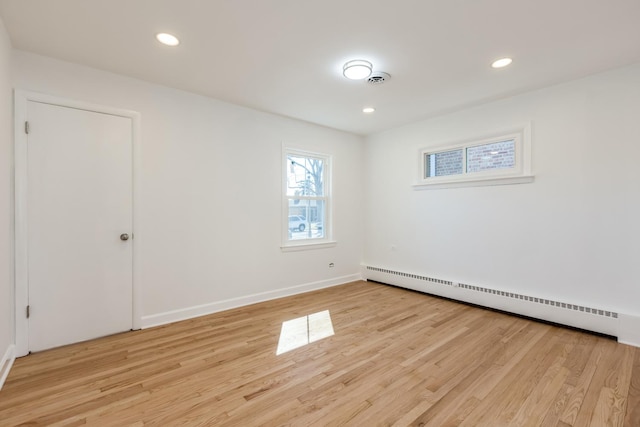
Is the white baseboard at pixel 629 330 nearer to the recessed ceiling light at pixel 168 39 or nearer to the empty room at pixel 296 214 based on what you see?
the empty room at pixel 296 214

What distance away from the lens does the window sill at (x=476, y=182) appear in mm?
3385

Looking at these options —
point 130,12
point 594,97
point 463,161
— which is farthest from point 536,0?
point 130,12

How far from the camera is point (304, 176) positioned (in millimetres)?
4559

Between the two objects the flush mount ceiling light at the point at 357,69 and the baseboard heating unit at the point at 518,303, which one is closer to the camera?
the flush mount ceiling light at the point at 357,69

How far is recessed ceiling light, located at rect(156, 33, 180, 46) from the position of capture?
2.26 meters

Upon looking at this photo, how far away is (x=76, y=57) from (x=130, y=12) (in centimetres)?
104

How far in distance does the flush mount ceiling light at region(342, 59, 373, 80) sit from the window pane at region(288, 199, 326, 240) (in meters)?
2.07

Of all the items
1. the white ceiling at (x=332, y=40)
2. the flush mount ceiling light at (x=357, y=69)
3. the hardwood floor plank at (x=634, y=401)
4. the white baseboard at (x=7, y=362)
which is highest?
the white ceiling at (x=332, y=40)

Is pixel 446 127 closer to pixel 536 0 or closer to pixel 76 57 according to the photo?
pixel 536 0

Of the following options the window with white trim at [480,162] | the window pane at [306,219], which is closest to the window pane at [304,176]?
the window pane at [306,219]

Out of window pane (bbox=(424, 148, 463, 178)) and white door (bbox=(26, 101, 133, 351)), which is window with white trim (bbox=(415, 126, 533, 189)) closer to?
window pane (bbox=(424, 148, 463, 178))

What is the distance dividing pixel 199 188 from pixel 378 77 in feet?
7.58

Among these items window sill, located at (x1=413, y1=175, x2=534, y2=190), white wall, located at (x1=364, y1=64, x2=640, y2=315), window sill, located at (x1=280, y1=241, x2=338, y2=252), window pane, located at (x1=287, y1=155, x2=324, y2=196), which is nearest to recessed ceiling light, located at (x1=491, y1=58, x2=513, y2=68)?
white wall, located at (x1=364, y1=64, x2=640, y2=315)

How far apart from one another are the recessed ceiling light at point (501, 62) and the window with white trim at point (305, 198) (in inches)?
101
